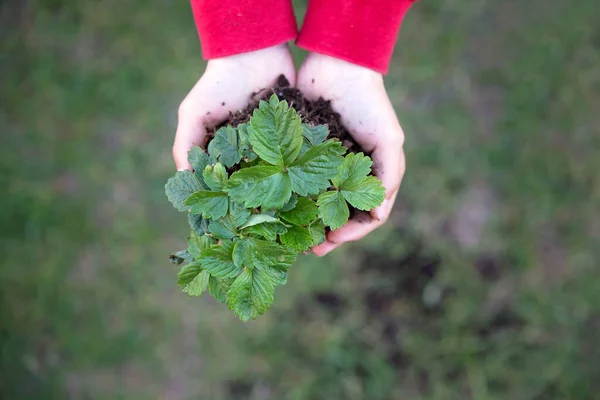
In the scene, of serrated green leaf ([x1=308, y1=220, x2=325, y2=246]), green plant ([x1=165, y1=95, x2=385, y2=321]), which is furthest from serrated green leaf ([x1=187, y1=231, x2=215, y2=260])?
serrated green leaf ([x1=308, y1=220, x2=325, y2=246])

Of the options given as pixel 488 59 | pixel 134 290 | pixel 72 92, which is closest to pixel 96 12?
pixel 72 92

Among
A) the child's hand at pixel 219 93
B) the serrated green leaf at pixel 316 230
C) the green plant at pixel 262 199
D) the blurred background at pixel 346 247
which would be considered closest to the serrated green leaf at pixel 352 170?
the green plant at pixel 262 199

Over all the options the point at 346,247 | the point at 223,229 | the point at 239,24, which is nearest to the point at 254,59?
the point at 239,24

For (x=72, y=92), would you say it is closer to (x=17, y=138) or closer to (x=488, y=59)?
(x=17, y=138)

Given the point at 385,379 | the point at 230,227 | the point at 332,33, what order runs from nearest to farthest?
the point at 230,227
the point at 332,33
the point at 385,379

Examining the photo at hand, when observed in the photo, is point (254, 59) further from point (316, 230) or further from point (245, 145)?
point (316, 230)

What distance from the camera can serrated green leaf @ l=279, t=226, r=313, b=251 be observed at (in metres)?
1.03

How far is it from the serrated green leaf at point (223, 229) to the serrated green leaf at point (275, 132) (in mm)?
164

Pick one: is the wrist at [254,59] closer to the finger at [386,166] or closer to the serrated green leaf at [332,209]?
the finger at [386,166]

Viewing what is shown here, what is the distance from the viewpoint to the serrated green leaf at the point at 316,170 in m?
0.98

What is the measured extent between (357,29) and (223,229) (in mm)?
663

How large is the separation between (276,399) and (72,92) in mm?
1606

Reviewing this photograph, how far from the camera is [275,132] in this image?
970 mm

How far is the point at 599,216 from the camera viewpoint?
2184mm
